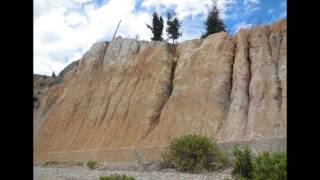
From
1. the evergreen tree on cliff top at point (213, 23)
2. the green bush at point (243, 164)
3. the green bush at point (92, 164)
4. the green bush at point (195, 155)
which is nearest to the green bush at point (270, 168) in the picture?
the green bush at point (243, 164)

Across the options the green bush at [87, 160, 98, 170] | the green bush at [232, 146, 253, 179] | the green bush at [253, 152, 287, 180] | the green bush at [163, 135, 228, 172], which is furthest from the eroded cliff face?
the green bush at [253, 152, 287, 180]

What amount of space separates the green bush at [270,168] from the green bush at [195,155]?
6.55 metres

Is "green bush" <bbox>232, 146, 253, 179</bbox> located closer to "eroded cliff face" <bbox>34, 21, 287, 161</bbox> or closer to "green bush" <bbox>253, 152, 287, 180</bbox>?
"green bush" <bbox>253, 152, 287, 180</bbox>

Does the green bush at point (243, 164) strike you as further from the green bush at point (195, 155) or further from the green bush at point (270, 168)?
the green bush at point (195, 155)

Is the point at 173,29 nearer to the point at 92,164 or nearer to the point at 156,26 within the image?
the point at 156,26

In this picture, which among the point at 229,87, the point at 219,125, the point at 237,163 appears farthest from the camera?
the point at 229,87

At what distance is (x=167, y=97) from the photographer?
33.2m

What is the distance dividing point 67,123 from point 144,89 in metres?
6.73

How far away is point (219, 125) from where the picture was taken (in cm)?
2812

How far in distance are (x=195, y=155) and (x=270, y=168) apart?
8.24 m

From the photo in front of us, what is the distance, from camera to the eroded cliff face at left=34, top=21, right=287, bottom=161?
27.8m

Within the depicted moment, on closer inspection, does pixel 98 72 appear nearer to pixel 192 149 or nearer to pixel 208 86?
pixel 208 86

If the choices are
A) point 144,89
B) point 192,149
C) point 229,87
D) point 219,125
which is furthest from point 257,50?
point 192,149

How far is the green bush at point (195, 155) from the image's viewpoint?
72.2 feet
